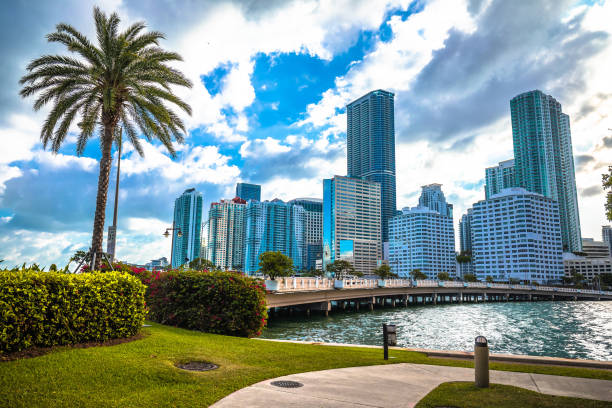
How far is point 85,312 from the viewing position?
963 centimetres

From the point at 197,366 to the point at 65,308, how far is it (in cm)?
337

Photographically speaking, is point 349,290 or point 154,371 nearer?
point 154,371

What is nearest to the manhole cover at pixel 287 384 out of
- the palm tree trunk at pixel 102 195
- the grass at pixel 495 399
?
the grass at pixel 495 399

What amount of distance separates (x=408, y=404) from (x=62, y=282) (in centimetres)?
803

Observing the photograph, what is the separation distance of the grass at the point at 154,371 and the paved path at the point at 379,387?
23.9 inches

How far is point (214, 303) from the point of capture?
14930mm

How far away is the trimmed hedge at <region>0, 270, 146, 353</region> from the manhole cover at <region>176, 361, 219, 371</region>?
2637mm

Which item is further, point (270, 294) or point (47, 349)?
point (270, 294)

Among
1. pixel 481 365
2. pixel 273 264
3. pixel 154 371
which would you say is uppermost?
pixel 273 264

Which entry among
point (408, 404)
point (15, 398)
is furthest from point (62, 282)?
point (408, 404)

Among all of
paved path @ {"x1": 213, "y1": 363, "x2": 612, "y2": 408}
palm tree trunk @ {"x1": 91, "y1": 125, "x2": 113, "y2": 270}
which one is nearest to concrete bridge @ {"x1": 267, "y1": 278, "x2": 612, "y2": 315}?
palm tree trunk @ {"x1": 91, "y1": 125, "x2": 113, "y2": 270}

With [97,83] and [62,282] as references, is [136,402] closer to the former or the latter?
[62,282]

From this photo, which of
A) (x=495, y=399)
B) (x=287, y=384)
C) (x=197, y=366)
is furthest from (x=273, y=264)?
(x=495, y=399)

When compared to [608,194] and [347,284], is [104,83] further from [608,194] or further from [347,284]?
[347,284]
